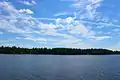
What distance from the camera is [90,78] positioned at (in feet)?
221

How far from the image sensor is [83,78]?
6725cm

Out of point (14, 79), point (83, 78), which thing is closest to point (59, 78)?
point (83, 78)

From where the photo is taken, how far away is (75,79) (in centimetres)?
6512

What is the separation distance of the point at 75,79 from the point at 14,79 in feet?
54.3

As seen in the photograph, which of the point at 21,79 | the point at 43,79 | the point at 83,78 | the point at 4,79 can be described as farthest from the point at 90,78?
the point at 4,79

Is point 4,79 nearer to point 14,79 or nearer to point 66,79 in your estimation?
point 14,79

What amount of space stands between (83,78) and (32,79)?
564 inches

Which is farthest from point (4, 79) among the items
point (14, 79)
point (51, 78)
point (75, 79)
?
point (75, 79)

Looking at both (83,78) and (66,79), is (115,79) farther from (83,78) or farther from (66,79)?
(66,79)

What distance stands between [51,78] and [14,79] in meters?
10.2

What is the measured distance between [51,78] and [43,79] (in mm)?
2939

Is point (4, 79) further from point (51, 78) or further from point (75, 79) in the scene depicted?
point (75, 79)

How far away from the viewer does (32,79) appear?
64562 millimetres

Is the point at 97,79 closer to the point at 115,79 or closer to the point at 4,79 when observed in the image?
the point at 115,79
